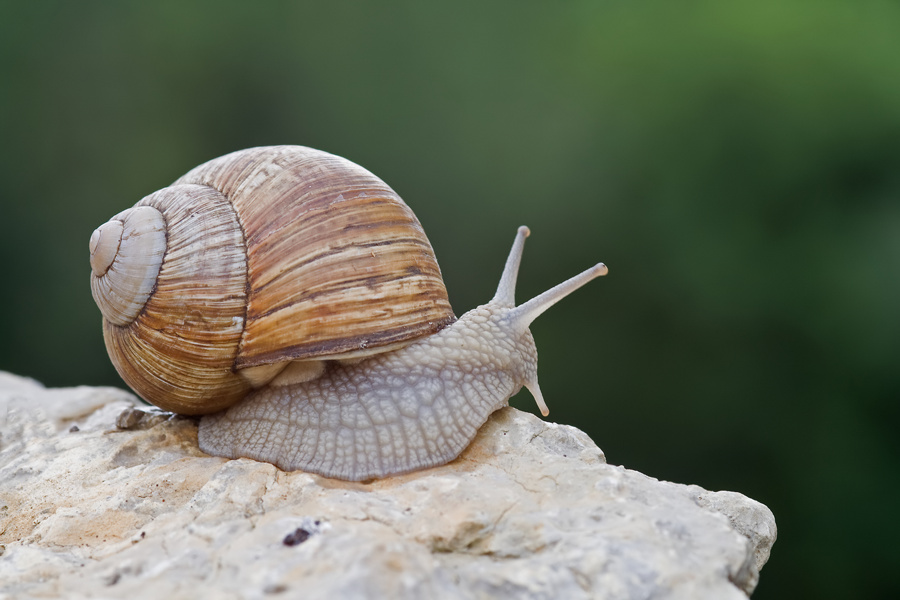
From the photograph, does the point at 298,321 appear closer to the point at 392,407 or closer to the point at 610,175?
the point at 392,407

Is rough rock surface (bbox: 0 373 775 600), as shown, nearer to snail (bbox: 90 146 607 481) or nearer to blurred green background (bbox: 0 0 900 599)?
snail (bbox: 90 146 607 481)

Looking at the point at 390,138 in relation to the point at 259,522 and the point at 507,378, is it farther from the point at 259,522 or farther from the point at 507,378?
the point at 259,522

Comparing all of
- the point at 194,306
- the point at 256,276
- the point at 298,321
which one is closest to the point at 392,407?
the point at 298,321

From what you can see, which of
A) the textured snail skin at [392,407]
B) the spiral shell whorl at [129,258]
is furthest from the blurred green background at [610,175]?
the spiral shell whorl at [129,258]

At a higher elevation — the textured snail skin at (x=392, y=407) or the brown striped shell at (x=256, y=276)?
the brown striped shell at (x=256, y=276)

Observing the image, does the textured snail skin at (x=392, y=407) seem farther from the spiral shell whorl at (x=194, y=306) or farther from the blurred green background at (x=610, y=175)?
the blurred green background at (x=610, y=175)

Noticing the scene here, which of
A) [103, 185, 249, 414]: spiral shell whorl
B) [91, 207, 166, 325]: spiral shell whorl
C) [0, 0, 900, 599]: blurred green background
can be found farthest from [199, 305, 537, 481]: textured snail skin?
[0, 0, 900, 599]: blurred green background
